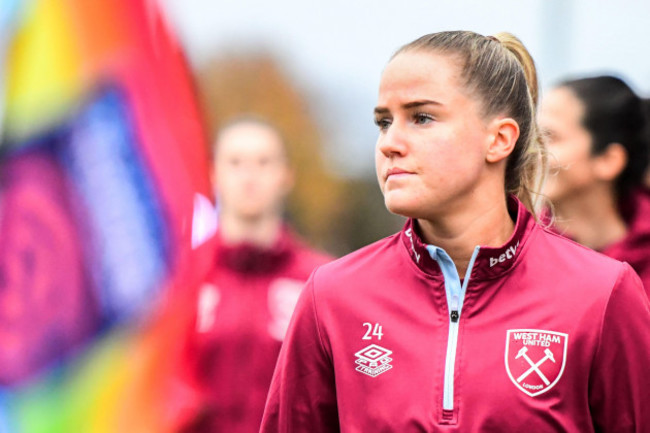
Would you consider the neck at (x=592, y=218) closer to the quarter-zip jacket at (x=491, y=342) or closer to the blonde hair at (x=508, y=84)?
the blonde hair at (x=508, y=84)

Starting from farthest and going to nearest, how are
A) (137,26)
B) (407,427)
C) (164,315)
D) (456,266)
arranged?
1. (137,26)
2. (164,315)
3. (456,266)
4. (407,427)

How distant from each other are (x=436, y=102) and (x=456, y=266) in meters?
0.36

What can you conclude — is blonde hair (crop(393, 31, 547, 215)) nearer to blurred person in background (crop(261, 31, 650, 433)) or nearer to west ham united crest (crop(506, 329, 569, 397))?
blurred person in background (crop(261, 31, 650, 433))

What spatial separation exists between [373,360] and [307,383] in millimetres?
208

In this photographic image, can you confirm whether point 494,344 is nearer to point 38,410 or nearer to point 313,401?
point 313,401

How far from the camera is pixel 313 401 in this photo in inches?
103

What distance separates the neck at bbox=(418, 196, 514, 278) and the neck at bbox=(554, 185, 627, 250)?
4.94 ft

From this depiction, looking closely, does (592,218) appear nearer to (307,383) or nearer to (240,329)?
(240,329)

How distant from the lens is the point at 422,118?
8.22ft

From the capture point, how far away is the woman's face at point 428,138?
2480mm

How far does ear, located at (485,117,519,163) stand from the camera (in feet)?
8.45

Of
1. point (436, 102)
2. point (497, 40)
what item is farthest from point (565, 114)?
point (436, 102)

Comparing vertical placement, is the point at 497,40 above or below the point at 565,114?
above

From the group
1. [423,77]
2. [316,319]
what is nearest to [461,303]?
[316,319]
